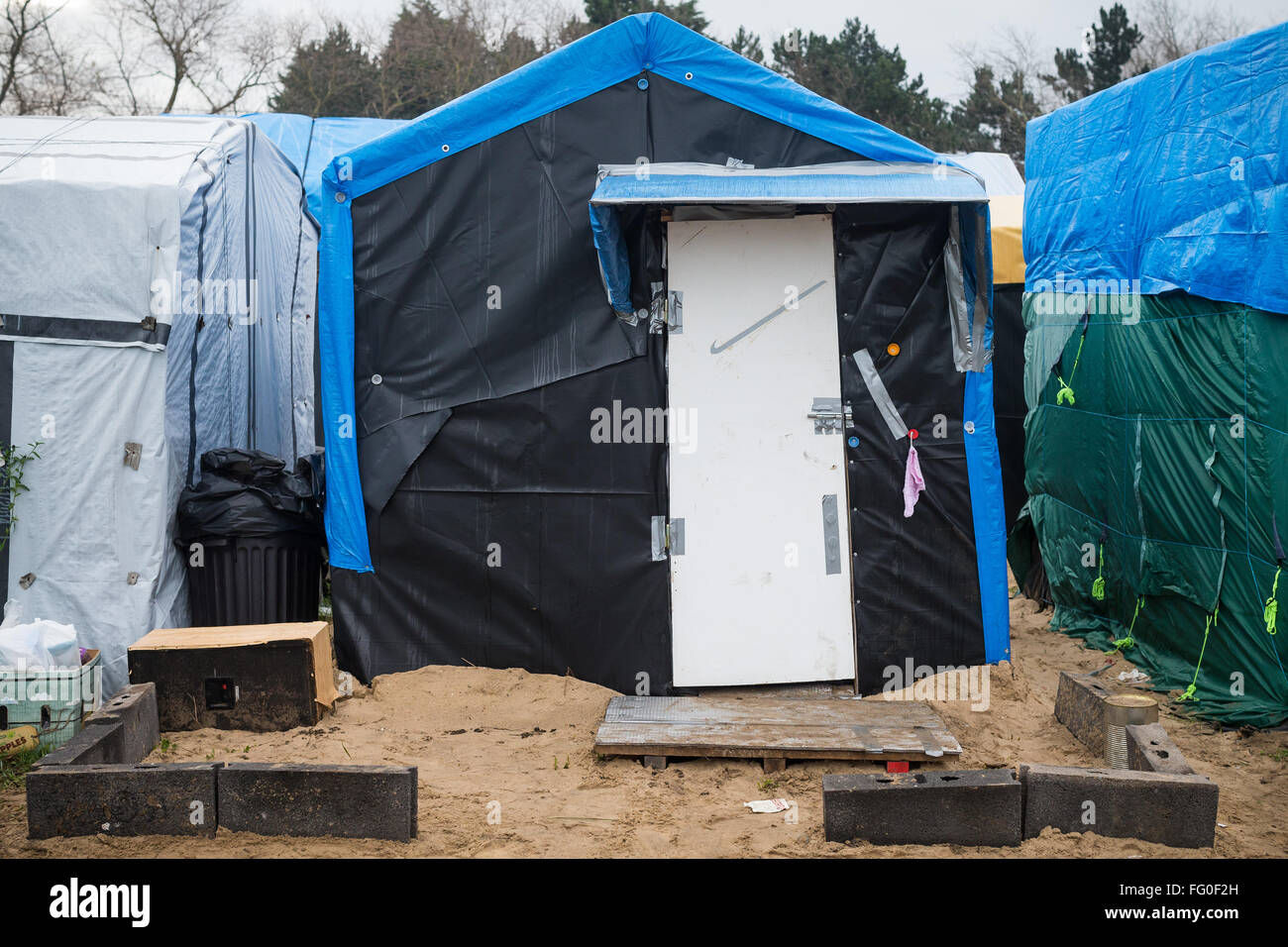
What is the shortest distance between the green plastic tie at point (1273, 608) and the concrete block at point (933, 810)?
222 centimetres

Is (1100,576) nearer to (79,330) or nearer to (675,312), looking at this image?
(675,312)

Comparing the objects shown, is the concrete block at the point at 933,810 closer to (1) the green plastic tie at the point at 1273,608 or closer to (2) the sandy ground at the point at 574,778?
(2) the sandy ground at the point at 574,778

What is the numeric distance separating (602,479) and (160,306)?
2477 mm

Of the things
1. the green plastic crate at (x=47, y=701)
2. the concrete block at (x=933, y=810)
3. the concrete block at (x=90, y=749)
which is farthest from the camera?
the green plastic crate at (x=47, y=701)

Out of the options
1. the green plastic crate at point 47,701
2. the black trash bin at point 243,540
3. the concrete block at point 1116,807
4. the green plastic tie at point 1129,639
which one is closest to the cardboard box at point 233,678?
the green plastic crate at point 47,701

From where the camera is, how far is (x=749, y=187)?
5.31 meters

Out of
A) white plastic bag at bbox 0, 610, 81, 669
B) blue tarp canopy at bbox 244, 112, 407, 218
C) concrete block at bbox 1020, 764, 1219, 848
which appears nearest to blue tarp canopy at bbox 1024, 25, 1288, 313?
concrete block at bbox 1020, 764, 1219, 848

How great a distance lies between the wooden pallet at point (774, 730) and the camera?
4.68 meters

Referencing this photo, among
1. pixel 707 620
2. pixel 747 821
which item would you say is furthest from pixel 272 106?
pixel 747 821

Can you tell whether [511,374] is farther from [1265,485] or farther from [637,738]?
[1265,485]

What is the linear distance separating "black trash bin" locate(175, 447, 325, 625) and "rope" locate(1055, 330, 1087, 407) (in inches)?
198

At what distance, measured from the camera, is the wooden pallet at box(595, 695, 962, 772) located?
15.4 ft

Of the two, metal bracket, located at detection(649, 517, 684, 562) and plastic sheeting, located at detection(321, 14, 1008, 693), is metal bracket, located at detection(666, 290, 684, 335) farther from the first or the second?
metal bracket, located at detection(649, 517, 684, 562)

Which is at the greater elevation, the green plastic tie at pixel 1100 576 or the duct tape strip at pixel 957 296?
the duct tape strip at pixel 957 296
